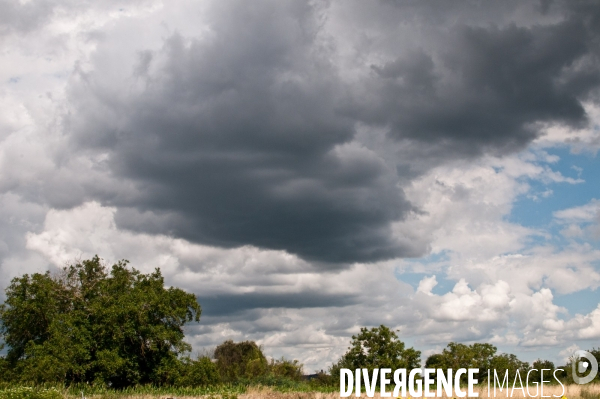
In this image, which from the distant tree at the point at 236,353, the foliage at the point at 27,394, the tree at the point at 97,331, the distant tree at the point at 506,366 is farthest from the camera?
the distant tree at the point at 236,353

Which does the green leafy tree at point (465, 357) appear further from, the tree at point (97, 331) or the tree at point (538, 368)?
the tree at point (97, 331)

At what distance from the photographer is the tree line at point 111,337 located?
154 feet

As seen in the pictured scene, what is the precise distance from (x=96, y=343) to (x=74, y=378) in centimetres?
303

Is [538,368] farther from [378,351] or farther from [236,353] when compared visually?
[236,353]

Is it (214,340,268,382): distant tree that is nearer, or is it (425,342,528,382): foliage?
(425,342,528,382): foliage

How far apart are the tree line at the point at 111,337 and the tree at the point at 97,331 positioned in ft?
0.25

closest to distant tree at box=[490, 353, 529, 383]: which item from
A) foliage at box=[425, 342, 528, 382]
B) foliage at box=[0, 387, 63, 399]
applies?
foliage at box=[425, 342, 528, 382]

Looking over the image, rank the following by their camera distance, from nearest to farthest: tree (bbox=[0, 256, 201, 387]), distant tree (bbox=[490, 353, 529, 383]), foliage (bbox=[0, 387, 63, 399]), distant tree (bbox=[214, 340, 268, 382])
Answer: foliage (bbox=[0, 387, 63, 399]), tree (bbox=[0, 256, 201, 387]), distant tree (bbox=[490, 353, 529, 383]), distant tree (bbox=[214, 340, 268, 382])

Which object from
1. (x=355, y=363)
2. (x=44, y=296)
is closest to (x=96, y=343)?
(x=44, y=296)

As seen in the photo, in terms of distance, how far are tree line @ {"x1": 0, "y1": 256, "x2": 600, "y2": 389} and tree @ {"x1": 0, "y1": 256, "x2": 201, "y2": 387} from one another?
0.25 feet

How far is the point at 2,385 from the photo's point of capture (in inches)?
1769

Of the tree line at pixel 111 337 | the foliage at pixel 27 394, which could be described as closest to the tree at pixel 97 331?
the tree line at pixel 111 337

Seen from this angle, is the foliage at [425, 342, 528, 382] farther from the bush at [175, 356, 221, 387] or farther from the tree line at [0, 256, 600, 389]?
the bush at [175, 356, 221, 387]

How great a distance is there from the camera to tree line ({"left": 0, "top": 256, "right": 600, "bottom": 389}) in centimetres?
4703
